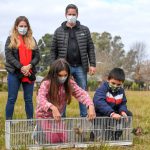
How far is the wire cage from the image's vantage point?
17.2 feet

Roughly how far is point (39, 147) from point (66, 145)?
1.15ft

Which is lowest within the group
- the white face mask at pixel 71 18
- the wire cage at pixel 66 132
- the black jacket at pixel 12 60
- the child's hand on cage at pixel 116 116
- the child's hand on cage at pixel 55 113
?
the wire cage at pixel 66 132

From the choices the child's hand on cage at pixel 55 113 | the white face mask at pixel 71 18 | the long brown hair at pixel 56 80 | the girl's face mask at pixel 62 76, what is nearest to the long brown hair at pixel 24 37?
the white face mask at pixel 71 18

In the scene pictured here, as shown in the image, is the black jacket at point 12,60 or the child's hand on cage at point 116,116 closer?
the child's hand on cage at point 116,116

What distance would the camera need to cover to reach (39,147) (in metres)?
5.32

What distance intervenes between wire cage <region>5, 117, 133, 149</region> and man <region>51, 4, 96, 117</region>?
159 cm

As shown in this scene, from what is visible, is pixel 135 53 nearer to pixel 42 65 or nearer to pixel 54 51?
pixel 42 65

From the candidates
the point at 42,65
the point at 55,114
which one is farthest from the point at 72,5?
the point at 42,65

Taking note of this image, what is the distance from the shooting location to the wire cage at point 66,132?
206 inches

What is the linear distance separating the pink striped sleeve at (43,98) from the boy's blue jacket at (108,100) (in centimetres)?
76

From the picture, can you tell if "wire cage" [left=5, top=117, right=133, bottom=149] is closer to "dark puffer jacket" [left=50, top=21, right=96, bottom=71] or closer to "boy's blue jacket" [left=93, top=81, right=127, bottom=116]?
"boy's blue jacket" [left=93, top=81, right=127, bottom=116]

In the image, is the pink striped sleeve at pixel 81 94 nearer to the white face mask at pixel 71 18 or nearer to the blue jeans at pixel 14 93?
the blue jeans at pixel 14 93

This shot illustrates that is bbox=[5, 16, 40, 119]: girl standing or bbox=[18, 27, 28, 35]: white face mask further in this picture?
bbox=[18, 27, 28, 35]: white face mask

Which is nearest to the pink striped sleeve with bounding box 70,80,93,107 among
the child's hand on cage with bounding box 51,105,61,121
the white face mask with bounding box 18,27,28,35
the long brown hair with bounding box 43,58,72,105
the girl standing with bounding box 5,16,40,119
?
the long brown hair with bounding box 43,58,72,105
